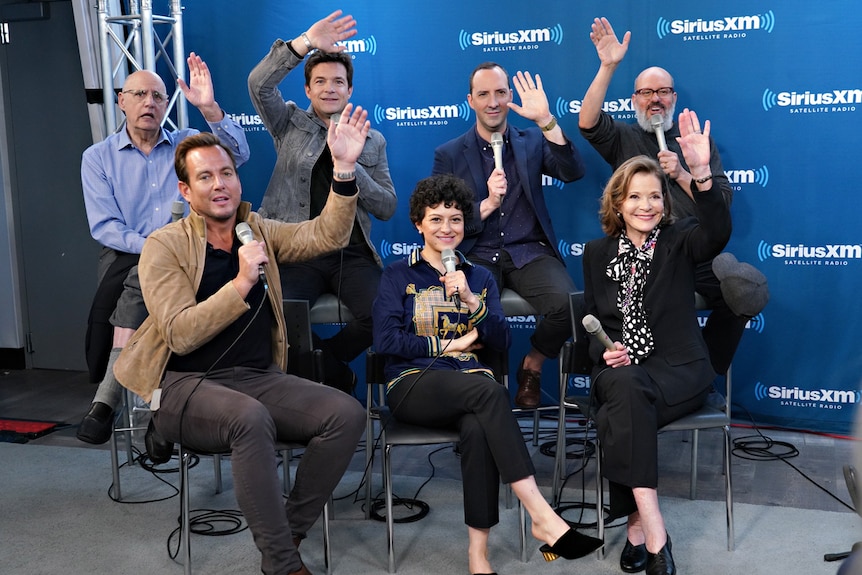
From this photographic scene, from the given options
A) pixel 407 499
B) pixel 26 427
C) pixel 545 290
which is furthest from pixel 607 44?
pixel 26 427

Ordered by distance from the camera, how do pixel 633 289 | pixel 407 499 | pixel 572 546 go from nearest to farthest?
pixel 572 546, pixel 633 289, pixel 407 499

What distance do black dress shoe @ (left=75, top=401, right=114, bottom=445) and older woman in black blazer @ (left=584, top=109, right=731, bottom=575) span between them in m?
1.91

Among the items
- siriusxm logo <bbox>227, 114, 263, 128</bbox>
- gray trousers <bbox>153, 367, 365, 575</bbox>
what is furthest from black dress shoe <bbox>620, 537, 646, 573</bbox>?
siriusxm logo <bbox>227, 114, 263, 128</bbox>

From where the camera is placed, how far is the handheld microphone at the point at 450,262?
2965 millimetres

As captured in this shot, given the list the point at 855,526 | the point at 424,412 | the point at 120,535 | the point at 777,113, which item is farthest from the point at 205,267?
the point at 777,113

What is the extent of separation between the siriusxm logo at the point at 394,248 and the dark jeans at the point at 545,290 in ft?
3.20

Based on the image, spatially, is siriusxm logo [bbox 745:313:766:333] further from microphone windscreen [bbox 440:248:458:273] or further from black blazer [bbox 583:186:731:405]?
microphone windscreen [bbox 440:248:458:273]

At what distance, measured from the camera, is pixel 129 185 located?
4012 mm

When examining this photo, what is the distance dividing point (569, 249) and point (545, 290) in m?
0.93

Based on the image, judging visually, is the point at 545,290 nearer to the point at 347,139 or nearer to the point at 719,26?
the point at 347,139

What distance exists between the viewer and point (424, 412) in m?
3.02

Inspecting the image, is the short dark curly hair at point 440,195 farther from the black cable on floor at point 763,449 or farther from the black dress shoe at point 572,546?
the black cable on floor at point 763,449

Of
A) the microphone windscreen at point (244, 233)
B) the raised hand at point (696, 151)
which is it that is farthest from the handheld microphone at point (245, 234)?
the raised hand at point (696, 151)

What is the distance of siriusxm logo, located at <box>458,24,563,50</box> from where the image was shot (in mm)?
4707
